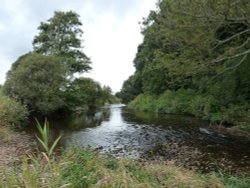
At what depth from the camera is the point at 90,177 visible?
4.50 m

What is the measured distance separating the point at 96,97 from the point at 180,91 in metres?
23.0

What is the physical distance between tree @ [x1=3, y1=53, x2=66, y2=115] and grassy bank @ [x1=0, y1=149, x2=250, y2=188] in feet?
59.5

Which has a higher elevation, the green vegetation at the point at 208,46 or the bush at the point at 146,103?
the green vegetation at the point at 208,46

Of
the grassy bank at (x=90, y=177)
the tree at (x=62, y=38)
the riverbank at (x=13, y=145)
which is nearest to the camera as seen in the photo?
the grassy bank at (x=90, y=177)

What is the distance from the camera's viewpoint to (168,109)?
1240 inches

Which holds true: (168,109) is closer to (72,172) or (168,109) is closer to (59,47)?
(59,47)

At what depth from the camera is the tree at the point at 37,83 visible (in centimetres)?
2347

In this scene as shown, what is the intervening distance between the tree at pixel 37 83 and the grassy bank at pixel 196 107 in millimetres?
13407

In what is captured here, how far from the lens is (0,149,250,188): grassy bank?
3.40 m

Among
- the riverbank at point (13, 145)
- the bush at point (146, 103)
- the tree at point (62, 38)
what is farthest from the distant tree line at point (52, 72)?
the bush at point (146, 103)

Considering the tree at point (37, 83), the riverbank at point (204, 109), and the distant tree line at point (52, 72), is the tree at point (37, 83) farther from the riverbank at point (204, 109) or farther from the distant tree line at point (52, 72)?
the riverbank at point (204, 109)

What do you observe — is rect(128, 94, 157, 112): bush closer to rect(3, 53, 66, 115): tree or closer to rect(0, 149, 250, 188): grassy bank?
rect(3, 53, 66, 115): tree

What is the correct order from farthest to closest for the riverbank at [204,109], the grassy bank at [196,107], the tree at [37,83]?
the tree at [37,83] < the grassy bank at [196,107] < the riverbank at [204,109]

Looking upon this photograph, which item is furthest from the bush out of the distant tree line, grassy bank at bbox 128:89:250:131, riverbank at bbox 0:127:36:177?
riverbank at bbox 0:127:36:177
